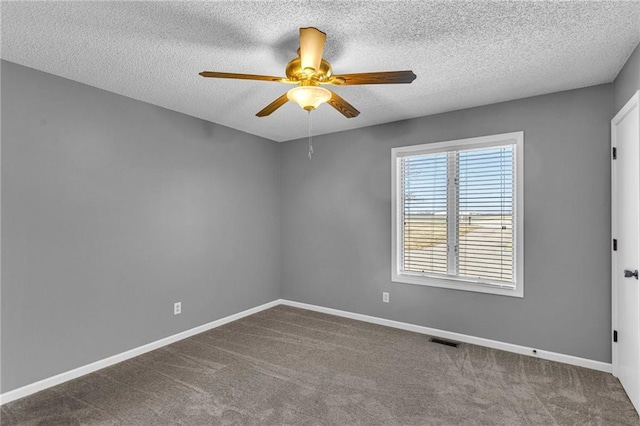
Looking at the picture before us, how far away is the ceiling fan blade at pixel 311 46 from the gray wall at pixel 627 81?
2172mm

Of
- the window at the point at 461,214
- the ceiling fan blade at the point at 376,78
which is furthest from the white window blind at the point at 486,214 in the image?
the ceiling fan blade at the point at 376,78

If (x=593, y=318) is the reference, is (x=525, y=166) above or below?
above

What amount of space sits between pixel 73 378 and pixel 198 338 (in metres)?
1.15

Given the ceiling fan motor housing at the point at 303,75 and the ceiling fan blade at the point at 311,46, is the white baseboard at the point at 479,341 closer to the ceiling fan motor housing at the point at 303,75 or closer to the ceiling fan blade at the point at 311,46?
the ceiling fan motor housing at the point at 303,75

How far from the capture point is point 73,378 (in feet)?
8.90

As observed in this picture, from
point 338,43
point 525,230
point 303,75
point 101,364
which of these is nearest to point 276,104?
point 303,75

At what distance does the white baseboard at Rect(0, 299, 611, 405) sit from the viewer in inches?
Answer: 99.7

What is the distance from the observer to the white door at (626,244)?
225 cm

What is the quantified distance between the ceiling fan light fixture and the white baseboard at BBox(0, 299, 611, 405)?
2.87 meters

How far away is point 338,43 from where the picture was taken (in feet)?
7.10

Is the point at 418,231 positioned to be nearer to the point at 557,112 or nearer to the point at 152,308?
the point at 557,112

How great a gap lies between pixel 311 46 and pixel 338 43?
0.45 meters

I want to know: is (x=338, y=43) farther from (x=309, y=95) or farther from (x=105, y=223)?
(x=105, y=223)

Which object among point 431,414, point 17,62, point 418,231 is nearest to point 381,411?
point 431,414
